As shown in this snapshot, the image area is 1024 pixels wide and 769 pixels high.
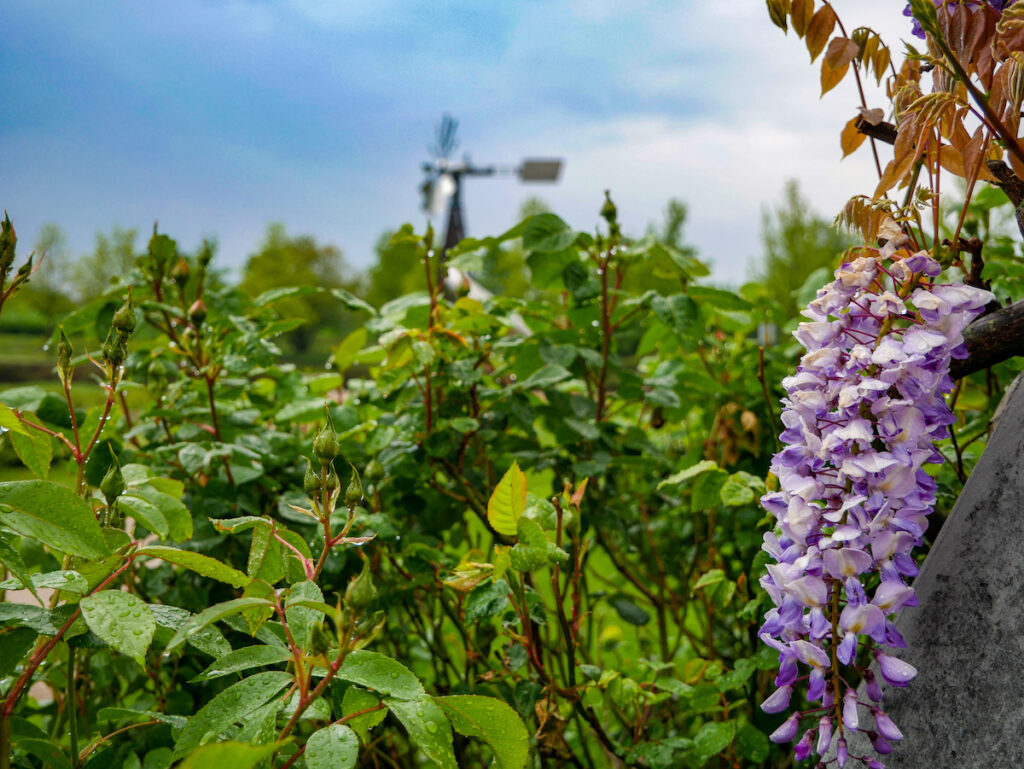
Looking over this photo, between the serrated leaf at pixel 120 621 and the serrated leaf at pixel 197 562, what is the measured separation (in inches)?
2.0

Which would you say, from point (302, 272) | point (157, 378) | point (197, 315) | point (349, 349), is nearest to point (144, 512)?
point (197, 315)

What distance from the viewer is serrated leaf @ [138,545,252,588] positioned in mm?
703

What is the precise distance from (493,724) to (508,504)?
11.1 inches

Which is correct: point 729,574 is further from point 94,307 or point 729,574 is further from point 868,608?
point 94,307

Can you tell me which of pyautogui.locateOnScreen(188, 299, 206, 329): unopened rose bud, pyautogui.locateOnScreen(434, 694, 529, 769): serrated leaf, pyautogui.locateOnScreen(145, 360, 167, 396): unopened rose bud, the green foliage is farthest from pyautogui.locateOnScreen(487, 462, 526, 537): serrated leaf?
pyautogui.locateOnScreen(145, 360, 167, 396): unopened rose bud

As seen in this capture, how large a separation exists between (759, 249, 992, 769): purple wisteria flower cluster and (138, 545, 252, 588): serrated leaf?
52 centimetres

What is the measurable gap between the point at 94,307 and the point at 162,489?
679 mm

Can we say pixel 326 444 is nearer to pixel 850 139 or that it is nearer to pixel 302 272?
pixel 850 139

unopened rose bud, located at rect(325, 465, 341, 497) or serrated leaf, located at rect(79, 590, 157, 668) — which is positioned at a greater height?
unopened rose bud, located at rect(325, 465, 341, 497)

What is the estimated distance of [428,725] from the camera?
0.68 meters

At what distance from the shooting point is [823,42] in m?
1.10

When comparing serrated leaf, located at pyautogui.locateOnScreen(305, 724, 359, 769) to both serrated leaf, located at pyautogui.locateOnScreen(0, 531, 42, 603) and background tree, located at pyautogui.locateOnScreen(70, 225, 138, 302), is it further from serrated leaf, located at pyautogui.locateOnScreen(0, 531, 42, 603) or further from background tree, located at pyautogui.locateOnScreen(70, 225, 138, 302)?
background tree, located at pyautogui.locateOnScreen(70, 225, 138, 302)

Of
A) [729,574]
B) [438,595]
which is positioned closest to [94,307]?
[438,595]

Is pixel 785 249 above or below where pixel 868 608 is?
above
